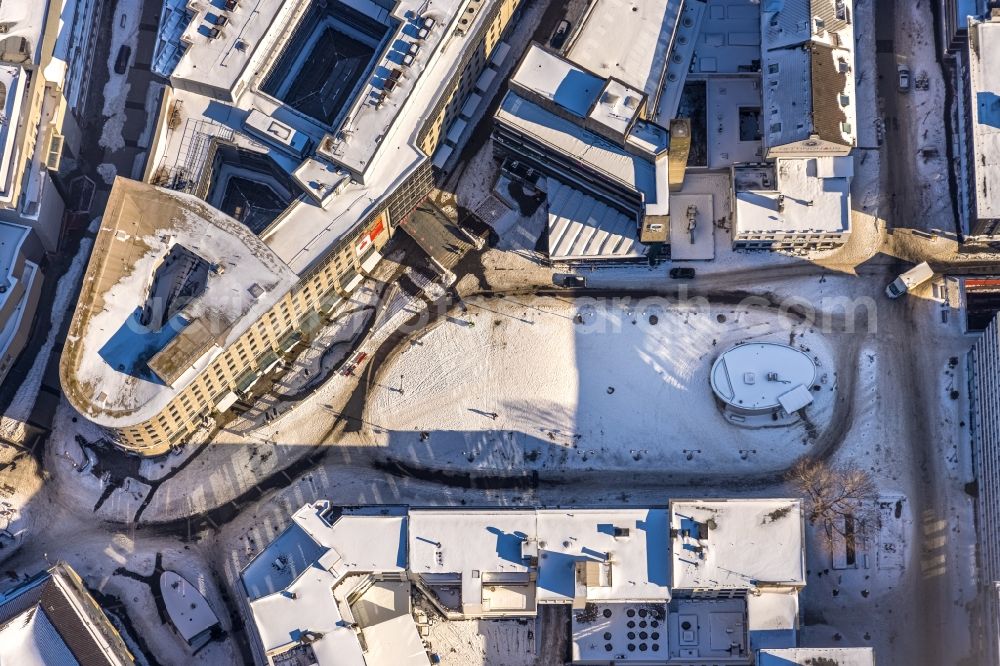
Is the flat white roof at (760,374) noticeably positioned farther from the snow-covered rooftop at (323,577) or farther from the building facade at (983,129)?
the snow-covered rooftop at (323,577)

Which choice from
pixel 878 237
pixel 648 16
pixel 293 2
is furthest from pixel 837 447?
pixel 293 2

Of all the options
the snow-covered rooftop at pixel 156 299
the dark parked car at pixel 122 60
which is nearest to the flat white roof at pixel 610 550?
the snow-covered rooftop at pixel 156 299

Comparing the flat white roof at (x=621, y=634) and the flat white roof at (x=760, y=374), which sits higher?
the flat white roof at (x=760, y=374)

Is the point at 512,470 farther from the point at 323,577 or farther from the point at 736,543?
the point at 736,543

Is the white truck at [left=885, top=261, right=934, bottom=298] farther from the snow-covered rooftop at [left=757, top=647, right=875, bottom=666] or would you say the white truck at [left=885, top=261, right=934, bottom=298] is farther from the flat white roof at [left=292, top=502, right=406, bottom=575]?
the flat white roof at [left=292, top=502, right=406, bottom=575]

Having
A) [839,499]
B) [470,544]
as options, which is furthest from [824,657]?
[470,544]

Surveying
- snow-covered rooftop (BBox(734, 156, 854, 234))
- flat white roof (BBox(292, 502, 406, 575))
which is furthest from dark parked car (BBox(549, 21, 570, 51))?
flat white roof (BBox(292, 502, 406, 575))
